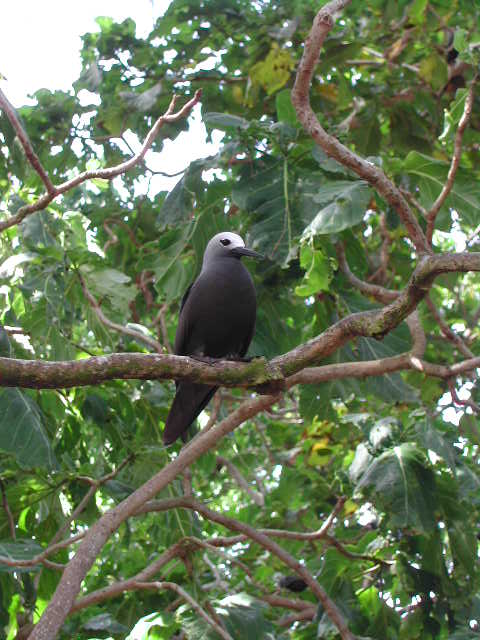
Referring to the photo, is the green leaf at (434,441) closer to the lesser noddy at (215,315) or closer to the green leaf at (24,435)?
the lesser noddy at (215,315)

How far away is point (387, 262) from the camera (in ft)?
19.9

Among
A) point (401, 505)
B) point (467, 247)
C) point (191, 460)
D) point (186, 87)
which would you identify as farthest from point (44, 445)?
point (186, 87)

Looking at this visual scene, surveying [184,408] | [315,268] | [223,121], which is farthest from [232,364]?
[223,121]

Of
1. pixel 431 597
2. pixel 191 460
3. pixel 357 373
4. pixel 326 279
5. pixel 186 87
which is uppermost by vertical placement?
pixel 186 87

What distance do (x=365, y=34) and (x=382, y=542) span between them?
411 centimetres

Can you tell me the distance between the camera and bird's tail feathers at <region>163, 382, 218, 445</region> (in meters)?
4.17

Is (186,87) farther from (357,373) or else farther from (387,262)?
(357,373)

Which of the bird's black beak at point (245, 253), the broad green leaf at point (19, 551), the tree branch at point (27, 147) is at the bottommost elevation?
the broad green leaf at point (19, 551)

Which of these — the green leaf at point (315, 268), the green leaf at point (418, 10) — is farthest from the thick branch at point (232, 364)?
the green leaf at point (418, 10)

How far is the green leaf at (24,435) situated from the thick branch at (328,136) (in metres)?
1.86

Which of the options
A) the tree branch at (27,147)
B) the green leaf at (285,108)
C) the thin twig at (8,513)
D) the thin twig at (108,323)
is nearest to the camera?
the tree branch at (27,147)

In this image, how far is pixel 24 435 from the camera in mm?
3688

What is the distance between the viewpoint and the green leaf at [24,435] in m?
3.66

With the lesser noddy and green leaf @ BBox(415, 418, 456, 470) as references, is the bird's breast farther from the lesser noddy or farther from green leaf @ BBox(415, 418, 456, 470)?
green leaf @ BBox(415, 418, 456, 470)
